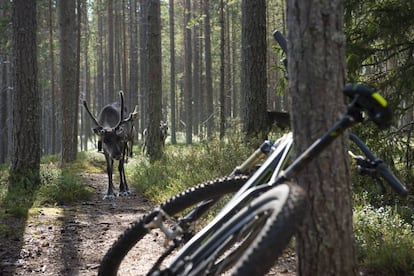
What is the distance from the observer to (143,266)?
4.93 metres

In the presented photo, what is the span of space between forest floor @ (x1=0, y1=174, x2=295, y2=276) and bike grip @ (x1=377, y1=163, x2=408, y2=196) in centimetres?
211

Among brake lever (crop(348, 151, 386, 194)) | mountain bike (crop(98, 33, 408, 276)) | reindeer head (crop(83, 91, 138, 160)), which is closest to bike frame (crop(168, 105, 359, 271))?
mountain bike (crop(98, 33, 408, 276))

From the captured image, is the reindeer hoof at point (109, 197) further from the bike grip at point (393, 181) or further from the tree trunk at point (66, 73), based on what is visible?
the bike grip at point (393, 181)

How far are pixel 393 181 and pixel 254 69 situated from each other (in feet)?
25.0

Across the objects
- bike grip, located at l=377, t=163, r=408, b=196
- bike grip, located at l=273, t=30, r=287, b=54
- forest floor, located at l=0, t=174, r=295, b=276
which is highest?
bike grip, located at l=273, t=30, r=287, b=54

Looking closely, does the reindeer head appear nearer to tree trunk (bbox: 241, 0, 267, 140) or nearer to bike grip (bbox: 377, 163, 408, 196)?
tree trunk (bbox: 241, 0, 267, 140)

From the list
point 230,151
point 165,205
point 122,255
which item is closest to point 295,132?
point 165,205

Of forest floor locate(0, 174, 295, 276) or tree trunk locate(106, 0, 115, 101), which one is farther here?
tree trunk locate(106, 0, 115, 101)

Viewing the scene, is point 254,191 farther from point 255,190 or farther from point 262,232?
point 262,232

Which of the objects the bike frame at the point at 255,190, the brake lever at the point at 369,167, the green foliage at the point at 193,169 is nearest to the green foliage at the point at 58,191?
the green foliage at the point at 193,169

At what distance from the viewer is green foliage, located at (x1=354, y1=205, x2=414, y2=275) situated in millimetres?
3900

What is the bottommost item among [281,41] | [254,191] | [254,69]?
[254,191]

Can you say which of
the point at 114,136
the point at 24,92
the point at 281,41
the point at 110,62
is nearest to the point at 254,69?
the point at 114,136

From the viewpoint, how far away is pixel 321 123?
276 centimetres
